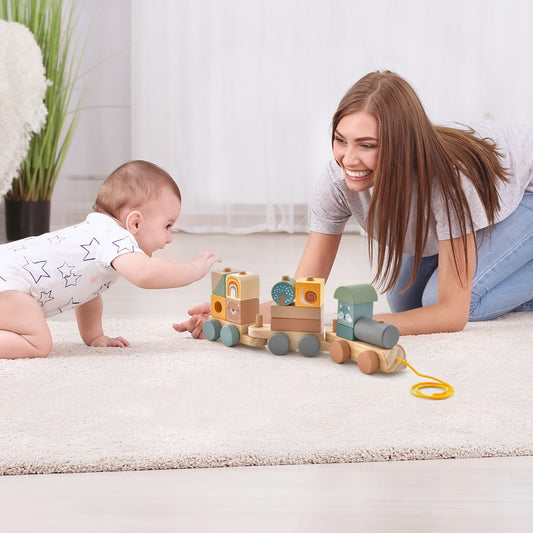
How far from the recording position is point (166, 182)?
1.36 metres

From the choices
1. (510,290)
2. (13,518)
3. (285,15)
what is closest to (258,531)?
(13,518)

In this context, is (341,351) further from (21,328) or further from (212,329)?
(21,328)

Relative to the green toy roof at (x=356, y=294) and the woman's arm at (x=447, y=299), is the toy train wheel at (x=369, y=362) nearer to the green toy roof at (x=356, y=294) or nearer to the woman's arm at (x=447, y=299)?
the green toy roof at (x=356, y=294)

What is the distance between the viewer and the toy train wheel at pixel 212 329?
144 centimetres

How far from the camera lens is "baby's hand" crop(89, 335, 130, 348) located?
1.43m

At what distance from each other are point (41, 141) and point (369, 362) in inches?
71.9

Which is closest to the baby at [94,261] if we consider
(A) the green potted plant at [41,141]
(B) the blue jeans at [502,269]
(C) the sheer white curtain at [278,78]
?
(B) the blue jeans at [502,269]

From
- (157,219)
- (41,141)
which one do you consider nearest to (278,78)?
(41,141)

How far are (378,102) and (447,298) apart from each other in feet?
1.34

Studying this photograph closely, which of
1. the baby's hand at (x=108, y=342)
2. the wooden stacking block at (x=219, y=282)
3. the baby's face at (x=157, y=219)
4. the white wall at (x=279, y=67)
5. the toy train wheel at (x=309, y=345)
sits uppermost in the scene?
the white wall at (x=279, y=67)

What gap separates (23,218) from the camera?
2.72m

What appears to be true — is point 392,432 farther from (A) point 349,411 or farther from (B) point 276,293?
(B) point 276,293

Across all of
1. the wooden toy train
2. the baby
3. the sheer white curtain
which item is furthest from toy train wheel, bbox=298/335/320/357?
the sheer white curtain

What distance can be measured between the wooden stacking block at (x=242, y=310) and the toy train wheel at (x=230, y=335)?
0.06 ft
